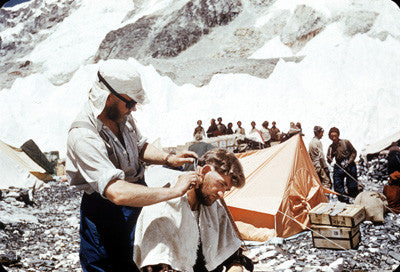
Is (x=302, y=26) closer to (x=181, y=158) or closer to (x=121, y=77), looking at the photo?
(x=181, y=158)

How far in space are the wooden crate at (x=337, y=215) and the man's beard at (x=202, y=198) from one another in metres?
2.97

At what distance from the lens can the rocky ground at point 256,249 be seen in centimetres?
364

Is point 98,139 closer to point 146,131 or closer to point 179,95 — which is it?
point 146,131

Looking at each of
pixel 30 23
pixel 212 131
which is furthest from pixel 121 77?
pixel 212 131

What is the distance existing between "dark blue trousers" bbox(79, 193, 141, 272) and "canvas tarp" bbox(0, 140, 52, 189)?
5.96m

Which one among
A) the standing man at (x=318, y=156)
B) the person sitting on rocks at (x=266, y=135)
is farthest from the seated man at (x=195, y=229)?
the person sitting on rocks at (x=266, y=135)

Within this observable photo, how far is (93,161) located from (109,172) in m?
0.08

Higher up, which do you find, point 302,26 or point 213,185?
point 213,185

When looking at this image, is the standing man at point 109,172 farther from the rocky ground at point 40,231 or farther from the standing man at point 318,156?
the standing man at point 318,156

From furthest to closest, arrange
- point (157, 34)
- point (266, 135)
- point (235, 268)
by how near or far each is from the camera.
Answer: point (157, 34)
point (266, 135)
point (235, 268)

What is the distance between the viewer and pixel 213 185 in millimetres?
1455

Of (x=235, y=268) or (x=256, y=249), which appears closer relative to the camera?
(x=235, y=268)

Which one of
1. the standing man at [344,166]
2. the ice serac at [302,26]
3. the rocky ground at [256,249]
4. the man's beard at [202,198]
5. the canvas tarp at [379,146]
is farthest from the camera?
the ice serac at [302,26]

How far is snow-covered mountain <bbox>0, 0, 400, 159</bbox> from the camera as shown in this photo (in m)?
6.46
